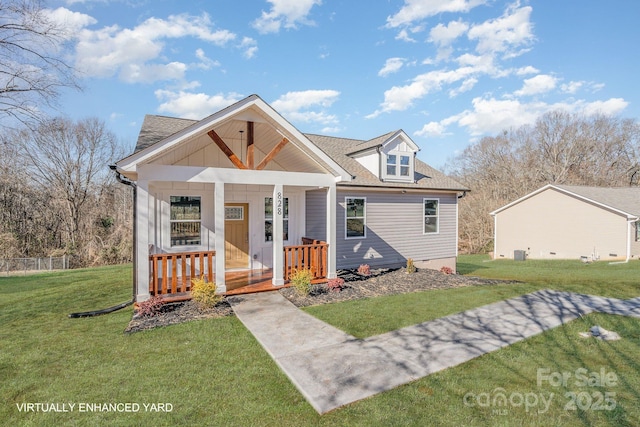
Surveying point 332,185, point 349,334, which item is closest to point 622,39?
point 332,185

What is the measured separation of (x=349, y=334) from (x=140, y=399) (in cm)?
326

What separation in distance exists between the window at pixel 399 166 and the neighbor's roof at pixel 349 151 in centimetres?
38

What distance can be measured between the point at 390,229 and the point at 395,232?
32cm

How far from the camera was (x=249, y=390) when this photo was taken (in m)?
3.71

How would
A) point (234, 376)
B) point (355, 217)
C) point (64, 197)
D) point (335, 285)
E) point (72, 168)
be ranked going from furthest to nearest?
point (72, 168), point (64, 197), point (355, 217), point (335, 285), point (234, 376)

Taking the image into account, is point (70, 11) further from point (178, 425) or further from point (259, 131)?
point (178, 425)

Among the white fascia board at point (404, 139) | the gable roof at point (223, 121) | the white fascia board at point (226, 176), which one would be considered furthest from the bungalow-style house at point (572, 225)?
the white fascia board at point (226, 176)

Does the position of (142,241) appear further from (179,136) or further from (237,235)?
(237,235)

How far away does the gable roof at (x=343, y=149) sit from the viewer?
27.3 feet

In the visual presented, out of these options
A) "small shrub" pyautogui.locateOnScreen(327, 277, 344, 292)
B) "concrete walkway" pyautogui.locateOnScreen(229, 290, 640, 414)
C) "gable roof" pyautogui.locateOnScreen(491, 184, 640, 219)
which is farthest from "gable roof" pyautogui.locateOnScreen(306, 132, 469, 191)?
"gable roof" pyautogui.locateOnScreen(491, 184, 640, 219)

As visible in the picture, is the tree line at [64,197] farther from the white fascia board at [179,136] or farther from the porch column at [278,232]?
the porch column at [278,232]

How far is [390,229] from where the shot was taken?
41.5 ft

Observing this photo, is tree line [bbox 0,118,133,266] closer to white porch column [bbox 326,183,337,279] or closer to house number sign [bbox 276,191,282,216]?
house number sign [bbox 276,191,282,216]

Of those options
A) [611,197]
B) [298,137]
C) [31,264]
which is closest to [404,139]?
[298,137]
